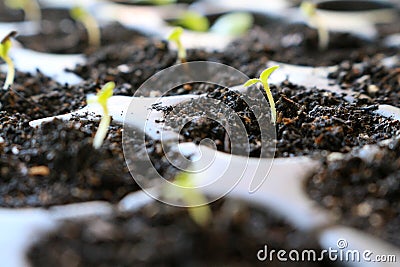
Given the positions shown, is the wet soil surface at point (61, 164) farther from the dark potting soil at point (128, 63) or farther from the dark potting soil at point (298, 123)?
the dark potting soil at point (128, 63)

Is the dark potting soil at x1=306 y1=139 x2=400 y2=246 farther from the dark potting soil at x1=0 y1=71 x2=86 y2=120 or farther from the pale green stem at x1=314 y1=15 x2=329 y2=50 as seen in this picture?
the pale green stem at x1=314 y1=15 x2=329 y2=50

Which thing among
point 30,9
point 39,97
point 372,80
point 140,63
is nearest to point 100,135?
point 39,97

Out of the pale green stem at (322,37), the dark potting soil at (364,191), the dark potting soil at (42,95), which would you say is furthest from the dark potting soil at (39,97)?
the pale green stem at (322,37)

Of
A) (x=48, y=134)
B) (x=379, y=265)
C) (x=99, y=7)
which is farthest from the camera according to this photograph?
(x=99, y=7)

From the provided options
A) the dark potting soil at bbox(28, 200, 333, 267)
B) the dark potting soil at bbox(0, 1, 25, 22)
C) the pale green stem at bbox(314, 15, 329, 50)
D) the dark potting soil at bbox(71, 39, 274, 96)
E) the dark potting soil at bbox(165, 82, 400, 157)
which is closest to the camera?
the dark potting soil at bbox(28, 200, 333, 267)

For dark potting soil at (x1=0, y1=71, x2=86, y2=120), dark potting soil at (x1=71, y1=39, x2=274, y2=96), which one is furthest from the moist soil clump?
dark potting soil at (x1=71, y1=39, x2=274, y2=96)

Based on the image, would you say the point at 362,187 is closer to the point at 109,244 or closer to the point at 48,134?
the point at 109,244

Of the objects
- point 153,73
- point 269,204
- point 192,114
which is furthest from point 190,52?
point 269,204
